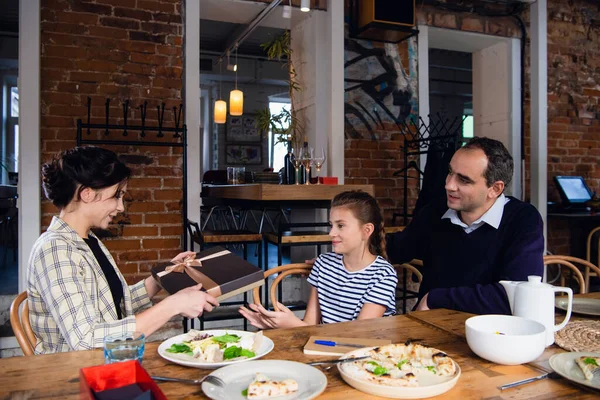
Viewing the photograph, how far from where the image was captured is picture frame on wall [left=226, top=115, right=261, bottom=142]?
378 inches

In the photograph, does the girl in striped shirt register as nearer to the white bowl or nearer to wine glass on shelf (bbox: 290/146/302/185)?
the white bowl

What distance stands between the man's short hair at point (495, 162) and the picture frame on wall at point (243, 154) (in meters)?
7.95

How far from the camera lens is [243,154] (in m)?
9.70

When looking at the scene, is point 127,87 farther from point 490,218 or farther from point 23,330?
point 490,218

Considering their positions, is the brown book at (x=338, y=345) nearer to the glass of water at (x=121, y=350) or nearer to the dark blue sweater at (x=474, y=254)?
the glass of water at (x=121, y=350)

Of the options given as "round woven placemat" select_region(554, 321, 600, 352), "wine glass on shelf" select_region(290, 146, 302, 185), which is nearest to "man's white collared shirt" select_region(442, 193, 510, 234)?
"round woven placemat" select_region(554, 321, 600, 352)

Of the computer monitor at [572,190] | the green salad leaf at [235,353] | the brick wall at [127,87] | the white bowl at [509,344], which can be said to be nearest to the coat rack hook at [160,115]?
the brick wall at [127,87]

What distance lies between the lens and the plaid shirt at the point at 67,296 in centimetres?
130

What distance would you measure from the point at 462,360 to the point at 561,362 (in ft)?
0.63

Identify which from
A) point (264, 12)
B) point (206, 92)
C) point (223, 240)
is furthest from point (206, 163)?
point (223, 240)

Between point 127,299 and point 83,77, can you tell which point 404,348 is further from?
point 83,77

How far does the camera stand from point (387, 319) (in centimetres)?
143

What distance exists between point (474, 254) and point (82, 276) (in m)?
1.30

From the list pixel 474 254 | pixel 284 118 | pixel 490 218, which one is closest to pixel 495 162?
pixel 490 218
